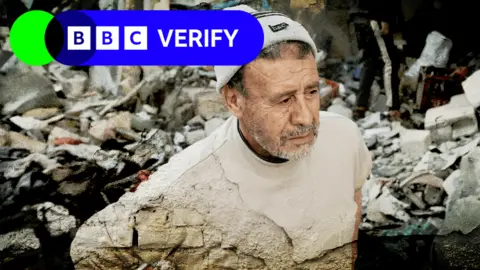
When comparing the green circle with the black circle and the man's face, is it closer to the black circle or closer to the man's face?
the black circle

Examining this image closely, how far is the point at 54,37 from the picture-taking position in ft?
6.15

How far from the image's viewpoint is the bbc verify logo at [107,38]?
1.87 m

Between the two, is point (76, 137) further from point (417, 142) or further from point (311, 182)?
point (417, 142)

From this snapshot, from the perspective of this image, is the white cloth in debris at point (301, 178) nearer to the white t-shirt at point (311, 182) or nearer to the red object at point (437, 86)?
the white t-shirt at point (311, 182)

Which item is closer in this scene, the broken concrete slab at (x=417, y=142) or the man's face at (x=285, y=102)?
the man's face at (x=285, y=102)

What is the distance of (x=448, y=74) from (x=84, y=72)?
6.60 ft

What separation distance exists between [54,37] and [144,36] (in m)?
0.43

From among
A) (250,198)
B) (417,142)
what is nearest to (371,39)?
(417,142)

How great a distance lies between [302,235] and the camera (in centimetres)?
196

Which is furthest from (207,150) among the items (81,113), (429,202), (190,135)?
(429,202)

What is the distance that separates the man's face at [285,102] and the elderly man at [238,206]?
33 millimetres

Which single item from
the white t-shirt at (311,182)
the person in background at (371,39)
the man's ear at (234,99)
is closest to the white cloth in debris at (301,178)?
the white t-shirt at (311,182)

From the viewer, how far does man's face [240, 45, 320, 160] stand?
1.64 metres

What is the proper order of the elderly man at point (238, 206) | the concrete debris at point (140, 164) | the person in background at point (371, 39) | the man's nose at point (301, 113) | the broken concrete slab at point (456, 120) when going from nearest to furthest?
the man's nose at point (301, 113) < the elderly man at point (238, 206) < the concrete debris at point (140, 164) < the person in background at point (371, 39) < the broken concrete slab at point (456, 120)
